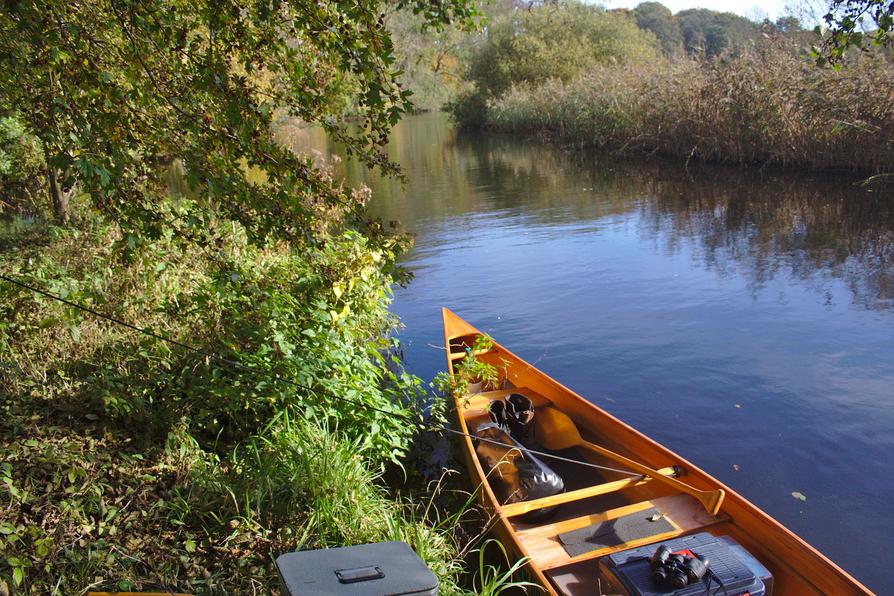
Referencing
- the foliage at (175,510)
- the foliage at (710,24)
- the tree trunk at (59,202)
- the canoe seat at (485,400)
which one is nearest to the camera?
the foliage at (175,510)

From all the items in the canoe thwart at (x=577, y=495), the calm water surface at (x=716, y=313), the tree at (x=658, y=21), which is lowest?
the calm water surface at (x=716, y=313)

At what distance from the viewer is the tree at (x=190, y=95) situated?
368 centimetres

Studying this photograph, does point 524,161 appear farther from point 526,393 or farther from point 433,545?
point 433,545

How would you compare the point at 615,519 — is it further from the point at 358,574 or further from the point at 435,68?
the point at 435,68

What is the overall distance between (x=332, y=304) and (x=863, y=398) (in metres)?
5.03

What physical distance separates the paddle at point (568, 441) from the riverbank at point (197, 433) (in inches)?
36.2

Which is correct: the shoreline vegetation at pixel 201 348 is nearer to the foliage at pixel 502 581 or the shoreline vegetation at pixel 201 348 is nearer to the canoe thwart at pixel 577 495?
the foliage at pixel 502 581

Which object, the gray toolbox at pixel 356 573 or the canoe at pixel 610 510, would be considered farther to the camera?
the canoe at pixel 610 510

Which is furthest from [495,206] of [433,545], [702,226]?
[433,545]

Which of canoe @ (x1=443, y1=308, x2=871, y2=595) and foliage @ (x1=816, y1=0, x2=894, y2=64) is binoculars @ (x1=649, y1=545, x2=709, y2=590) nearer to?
canoe @ (x1=443, y1=308, x2=871, y2=595)

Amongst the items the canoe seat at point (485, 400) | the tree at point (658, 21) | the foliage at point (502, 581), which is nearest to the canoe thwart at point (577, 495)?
the foliage at point (502, 581)

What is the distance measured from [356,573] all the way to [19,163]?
11.3 m

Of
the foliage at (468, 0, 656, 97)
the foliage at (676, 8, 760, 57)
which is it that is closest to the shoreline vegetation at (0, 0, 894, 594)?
the foliage at (468, 0, 656, 97)

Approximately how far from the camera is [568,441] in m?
5.85
